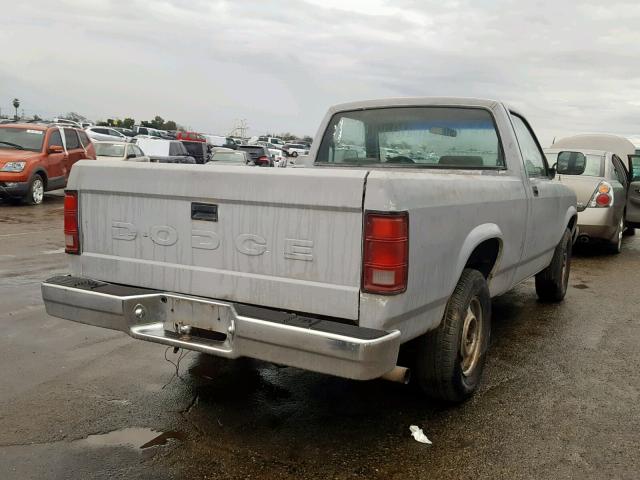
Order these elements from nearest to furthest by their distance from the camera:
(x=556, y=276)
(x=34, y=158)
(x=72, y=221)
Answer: (x=72, y=221)
(x=556, y=276)
(x=34, y=158)

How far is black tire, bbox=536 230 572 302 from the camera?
6107 millimetres

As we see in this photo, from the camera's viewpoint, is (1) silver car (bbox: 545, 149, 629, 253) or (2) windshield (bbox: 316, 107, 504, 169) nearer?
(2) windshield (bbox: 316, 107, 504, 169)

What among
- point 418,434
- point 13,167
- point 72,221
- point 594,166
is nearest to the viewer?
point 418,434

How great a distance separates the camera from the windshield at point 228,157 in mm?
19703

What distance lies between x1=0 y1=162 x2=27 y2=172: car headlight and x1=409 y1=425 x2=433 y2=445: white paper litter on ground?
12.6 meters

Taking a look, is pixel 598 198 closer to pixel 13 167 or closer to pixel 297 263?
pixel 297 263

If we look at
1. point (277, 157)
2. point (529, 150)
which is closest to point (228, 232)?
point (529, 150)

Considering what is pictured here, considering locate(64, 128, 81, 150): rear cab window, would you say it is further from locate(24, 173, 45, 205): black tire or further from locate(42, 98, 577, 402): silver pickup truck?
locate(42, 98, 577, 402): silver pickup truck

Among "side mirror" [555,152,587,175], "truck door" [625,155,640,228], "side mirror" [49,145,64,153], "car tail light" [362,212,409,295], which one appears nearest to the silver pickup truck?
"car tail light" [362,212,409,295]

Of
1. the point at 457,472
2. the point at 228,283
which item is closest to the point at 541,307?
the point at 457,472

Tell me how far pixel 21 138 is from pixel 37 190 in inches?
56.4

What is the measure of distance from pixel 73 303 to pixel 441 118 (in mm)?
2963

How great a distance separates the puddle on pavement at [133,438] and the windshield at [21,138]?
12.6 metres

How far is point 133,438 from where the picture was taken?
3.22 meters
